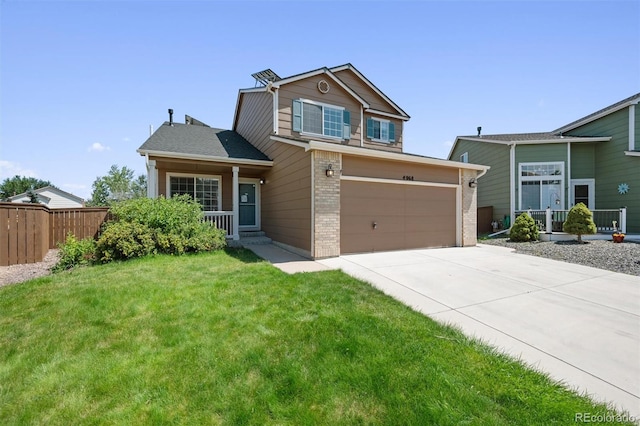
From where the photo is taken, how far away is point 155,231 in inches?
294

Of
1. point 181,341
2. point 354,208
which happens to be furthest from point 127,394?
point 354,208

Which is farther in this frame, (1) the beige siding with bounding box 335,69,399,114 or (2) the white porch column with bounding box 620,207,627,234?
(1) the beige siding with bounding box 335,69,399,114

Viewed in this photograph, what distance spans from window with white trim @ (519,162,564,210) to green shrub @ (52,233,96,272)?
57.7 ft

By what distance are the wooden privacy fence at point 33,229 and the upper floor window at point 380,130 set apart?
11598mm

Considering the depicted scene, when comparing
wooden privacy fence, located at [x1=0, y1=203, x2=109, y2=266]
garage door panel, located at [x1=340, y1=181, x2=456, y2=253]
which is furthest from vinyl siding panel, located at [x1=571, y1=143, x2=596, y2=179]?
wooden privacy fence, located at [x1=0, y1=203, x2=109, y2=266]

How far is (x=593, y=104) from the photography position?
14.4 meters

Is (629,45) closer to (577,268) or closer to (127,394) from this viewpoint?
(577,268)

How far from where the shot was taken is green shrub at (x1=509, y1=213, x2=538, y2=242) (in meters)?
10.9

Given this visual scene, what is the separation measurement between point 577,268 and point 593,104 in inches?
545

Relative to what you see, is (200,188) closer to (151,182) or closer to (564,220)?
(151,182)

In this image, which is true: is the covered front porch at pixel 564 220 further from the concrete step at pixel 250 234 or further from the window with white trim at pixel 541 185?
the concrete step at pixel 250 234

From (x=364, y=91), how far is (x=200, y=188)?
29.8 feet

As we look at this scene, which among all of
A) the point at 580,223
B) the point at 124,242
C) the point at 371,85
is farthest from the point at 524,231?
the point at 124,242

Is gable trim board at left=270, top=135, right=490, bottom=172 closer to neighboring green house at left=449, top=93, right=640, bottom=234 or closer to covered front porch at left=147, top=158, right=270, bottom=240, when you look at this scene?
covered front porch at left=147, top=158, right=270, bottom=240
